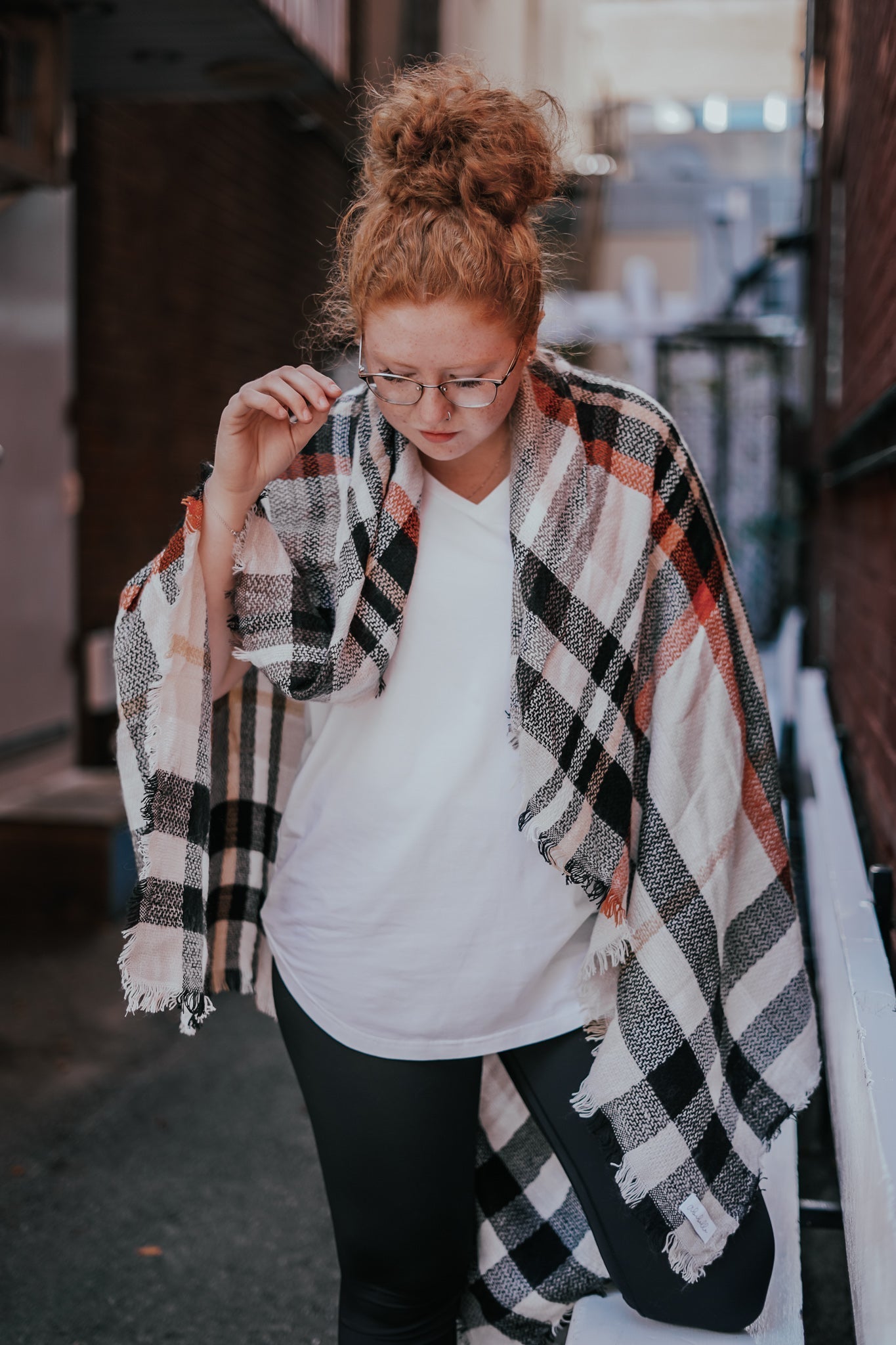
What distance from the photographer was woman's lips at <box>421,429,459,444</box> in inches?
65.0

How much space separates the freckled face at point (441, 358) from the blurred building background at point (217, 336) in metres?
0.30

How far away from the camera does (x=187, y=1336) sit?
2615 mm

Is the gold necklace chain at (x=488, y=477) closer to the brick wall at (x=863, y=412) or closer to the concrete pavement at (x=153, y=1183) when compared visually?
the brick wall at (x=863, y=412)

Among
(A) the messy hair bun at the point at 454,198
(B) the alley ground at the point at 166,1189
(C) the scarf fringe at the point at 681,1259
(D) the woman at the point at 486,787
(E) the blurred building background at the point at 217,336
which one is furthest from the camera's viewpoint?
(E) the blurred building background at the point at 217,336

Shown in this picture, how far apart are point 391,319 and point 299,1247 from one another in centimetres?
218

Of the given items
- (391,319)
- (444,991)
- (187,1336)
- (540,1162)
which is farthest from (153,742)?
(187,1336)

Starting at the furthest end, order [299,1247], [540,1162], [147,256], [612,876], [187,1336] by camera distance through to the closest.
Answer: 1. [147,256]
2. [299,1247]
3. [187,1336]
4. [540,1162]
5. [612,876]

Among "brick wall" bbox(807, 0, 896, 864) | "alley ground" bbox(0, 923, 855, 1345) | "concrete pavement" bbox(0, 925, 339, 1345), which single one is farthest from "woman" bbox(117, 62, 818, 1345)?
"concrete pavement" bbox(0, 925, 339, 1345)

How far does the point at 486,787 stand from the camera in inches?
68.2

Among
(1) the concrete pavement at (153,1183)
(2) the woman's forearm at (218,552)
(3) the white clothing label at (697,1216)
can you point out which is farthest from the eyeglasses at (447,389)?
(1) the concrete pavement at (153,1183)

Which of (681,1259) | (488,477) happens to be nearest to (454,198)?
(488,477)

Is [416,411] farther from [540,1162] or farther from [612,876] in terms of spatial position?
[540,1162]

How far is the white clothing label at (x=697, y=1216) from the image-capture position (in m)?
1.79

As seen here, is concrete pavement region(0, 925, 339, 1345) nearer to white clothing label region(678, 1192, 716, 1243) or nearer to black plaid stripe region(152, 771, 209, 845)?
white clothing label region(678, 1192, 716, 1243)
